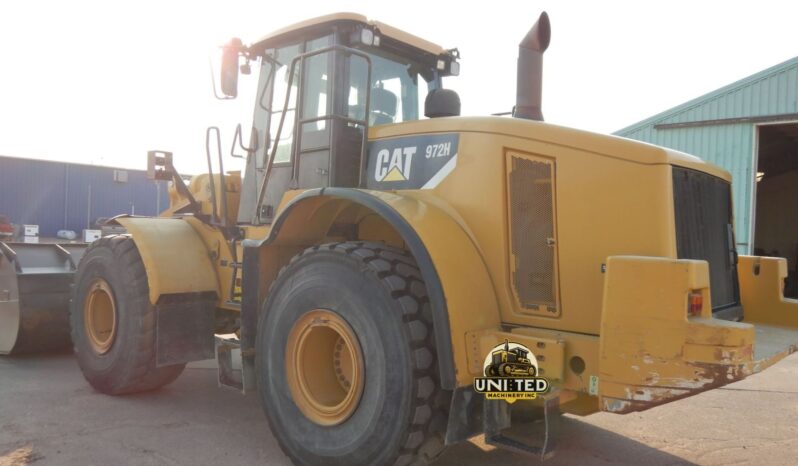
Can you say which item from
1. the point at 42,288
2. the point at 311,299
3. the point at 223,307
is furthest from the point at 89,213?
the point at 311,299

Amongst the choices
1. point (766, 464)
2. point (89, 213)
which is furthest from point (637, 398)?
point (89, 213)

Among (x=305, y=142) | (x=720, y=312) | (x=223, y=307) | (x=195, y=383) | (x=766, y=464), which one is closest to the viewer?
(x=720, y=312)

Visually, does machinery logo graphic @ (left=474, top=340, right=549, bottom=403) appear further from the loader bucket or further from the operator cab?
the loader bucket

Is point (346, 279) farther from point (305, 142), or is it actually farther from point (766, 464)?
point (766, 464)

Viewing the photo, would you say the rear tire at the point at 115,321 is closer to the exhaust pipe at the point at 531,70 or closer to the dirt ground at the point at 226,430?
the dirt ground at the point at 226,430

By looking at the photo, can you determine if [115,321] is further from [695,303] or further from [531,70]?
[695,303]

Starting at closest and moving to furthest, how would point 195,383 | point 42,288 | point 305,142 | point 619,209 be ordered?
point 619,209 → point 305,142 → point 195,383 → point 42,288

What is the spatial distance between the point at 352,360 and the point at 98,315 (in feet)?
10.4

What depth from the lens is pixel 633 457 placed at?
4.10m

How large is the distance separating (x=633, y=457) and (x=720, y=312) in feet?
3.60

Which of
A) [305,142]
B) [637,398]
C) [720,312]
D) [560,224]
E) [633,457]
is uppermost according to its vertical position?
[305,142]

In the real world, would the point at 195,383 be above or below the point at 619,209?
below

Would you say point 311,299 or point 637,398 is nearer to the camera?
point 637,398

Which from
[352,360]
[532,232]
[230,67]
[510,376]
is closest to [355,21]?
[230,67]
